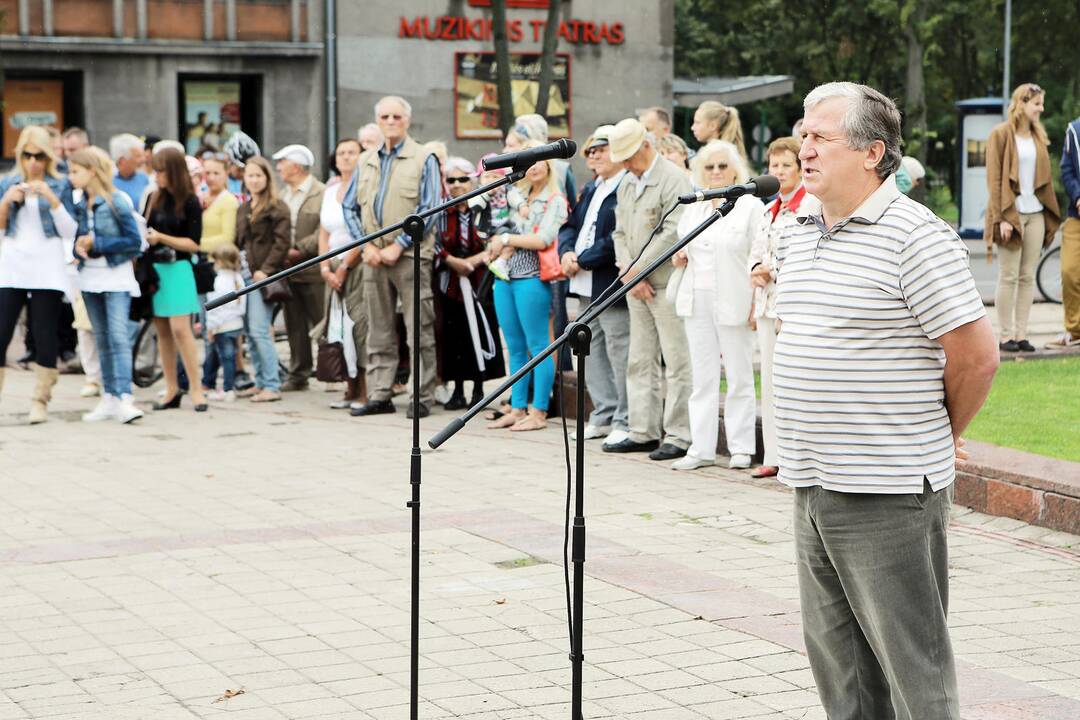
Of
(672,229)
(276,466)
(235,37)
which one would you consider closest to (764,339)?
(672,229)

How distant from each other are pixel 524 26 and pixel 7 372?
76.7 ft

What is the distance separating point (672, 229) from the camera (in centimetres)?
993

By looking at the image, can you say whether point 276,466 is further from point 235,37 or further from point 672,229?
point 235,37

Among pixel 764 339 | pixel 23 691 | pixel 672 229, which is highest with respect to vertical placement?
pixel 672 229

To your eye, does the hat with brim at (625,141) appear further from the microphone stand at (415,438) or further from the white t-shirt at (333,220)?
the microphone stand at (415,438)

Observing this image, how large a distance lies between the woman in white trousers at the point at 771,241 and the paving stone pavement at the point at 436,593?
443mm

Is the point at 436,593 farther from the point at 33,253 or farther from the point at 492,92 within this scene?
the point at 492,92

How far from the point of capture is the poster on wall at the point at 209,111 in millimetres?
34719

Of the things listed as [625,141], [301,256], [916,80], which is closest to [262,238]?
[301,256]

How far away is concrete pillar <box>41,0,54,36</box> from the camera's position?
1273 inches

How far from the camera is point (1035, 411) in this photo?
10289mm

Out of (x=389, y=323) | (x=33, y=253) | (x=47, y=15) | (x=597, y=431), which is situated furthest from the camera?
(x=47, y=15)

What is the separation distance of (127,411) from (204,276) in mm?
1573

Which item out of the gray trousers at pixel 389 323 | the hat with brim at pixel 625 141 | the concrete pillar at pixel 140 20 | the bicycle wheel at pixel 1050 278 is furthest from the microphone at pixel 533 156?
the concrete pillar at pixel 140 20
